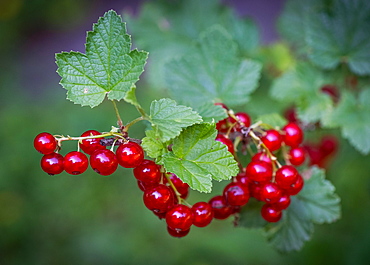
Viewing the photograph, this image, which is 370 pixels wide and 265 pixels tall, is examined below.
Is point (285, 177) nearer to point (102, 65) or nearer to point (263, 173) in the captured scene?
point (263, 173)

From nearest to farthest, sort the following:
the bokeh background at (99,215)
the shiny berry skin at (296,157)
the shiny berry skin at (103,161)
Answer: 1. the shiny berry skin at (103,161)
2. the shiny berry skin at (296,157)
3. the bokeh background at (99,215)

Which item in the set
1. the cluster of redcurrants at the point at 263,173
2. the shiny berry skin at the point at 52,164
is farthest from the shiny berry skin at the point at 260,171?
the shiny berry skin at the point at 52,164

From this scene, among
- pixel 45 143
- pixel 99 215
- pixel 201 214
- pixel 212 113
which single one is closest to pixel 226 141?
pixel 212 113

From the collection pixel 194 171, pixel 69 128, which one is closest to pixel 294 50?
pixel 194 171

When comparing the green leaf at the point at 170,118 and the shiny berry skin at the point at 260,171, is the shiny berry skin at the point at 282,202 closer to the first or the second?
the shiny berry skin at the point at 260,171

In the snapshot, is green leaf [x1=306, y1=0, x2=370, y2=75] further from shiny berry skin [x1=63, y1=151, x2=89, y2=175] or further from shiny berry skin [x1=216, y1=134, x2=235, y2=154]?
shiny berry skin [x1=63, y1=151, x2=89, y2=175]
